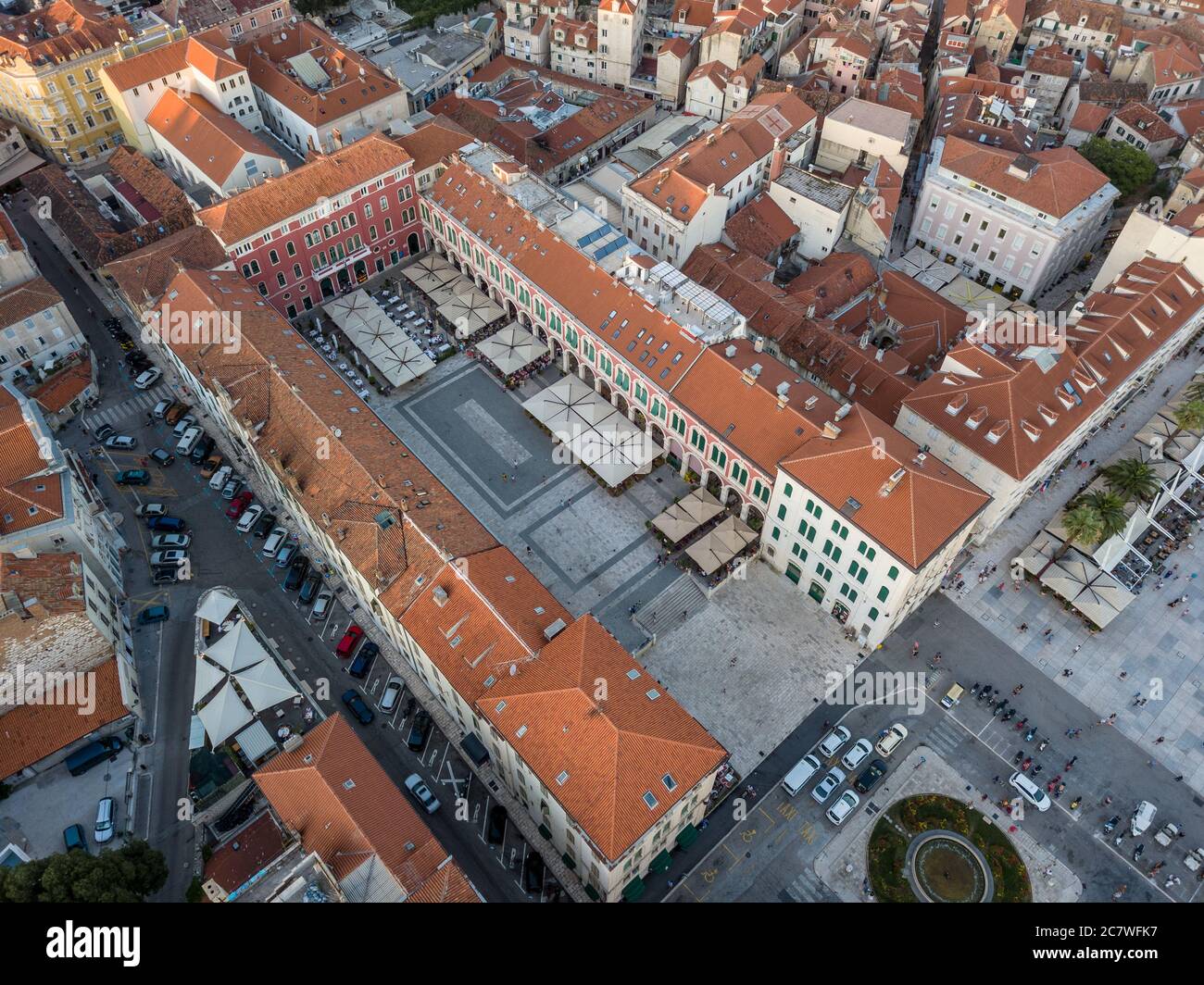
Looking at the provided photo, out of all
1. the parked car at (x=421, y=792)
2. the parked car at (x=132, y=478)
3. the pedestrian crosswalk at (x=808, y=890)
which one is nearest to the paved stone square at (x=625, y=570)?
the pedestrian crosswalk at (x=808, y=890)

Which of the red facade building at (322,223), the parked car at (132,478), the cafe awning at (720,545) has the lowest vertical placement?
the parked car at (132,478)

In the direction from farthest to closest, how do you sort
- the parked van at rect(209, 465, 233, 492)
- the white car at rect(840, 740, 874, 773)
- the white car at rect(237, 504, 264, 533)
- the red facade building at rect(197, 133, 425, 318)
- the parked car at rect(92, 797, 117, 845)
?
the red facade building at rect(197, 133, 425, 318)
the parked van at rect(209, 465, 233, 492)
the white car at rect(237, 504, 264, 533)
the white car at rect(840, 740, 874, 773)
the parked car at rect(92, 797, 117, 845)

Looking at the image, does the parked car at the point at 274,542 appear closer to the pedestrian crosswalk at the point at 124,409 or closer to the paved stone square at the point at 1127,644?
the pedestrian crosswalk at the point at 124,409

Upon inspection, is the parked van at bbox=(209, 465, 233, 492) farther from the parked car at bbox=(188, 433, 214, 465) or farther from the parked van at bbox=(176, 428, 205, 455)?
the parked van at bbox=(176, 428, 205, 455)

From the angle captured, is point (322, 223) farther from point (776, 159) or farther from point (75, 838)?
point (75, 838)

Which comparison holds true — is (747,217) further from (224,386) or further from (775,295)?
(224,386)

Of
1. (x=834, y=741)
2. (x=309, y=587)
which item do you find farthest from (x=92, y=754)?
Answer: (x=834, y=741)

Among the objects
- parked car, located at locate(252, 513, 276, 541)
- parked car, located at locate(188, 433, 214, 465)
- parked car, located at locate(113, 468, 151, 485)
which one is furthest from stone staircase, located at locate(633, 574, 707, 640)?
parked car, located at locate(113, 468, 151, 485)

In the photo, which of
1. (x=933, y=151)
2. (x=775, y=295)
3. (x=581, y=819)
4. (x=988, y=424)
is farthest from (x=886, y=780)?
(x=933, y=151)
